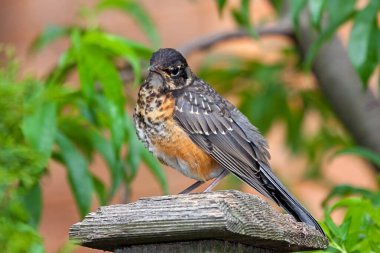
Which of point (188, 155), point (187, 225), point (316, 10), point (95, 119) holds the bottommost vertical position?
point (187, 225)

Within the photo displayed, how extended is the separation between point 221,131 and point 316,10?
88 cm

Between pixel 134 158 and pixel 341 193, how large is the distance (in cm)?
119

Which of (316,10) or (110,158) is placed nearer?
(316,10)

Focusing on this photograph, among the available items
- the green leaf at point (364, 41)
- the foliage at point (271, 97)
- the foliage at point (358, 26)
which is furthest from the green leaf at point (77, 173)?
the foliage at point (271, 97)

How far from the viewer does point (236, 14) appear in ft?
23.6

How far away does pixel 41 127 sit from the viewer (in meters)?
5.61

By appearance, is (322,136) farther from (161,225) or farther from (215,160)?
(161,225)

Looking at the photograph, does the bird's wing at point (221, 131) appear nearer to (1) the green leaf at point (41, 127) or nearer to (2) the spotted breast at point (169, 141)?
(2) the spotted breast at point (169, 141)

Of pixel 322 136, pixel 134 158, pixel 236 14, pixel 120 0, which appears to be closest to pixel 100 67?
pixel 134 158

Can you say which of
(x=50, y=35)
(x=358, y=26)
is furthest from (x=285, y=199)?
(x=50, y=35)

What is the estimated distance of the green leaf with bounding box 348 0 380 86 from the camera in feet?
18.5

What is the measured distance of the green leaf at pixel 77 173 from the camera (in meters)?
5.90

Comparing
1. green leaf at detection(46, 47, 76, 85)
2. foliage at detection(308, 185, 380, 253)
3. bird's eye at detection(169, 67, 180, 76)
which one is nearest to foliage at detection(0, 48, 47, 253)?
green leaf at detection(46, 47, 76, 85)

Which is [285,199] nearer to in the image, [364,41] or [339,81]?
[364,41]
